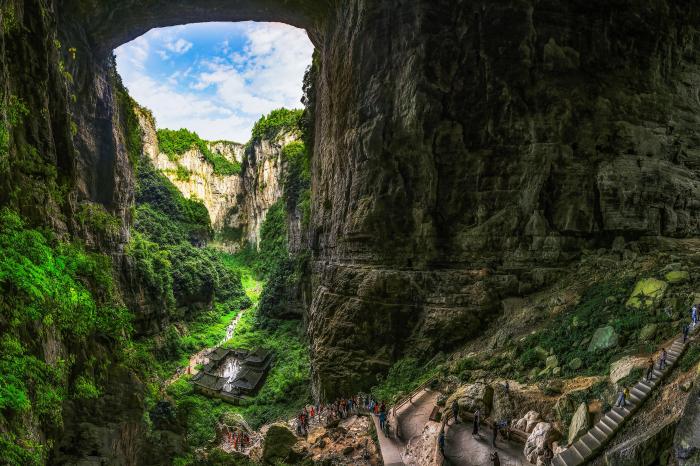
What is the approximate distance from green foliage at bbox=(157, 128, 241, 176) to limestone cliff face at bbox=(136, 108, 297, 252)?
1135 mm

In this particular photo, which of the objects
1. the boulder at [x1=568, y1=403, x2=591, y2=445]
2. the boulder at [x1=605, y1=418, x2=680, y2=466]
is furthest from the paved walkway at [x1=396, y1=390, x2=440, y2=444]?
the boulder at [x1=605, y1=418, x2=680, y2=466]

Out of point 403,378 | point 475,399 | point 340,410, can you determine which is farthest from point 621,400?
point 340,410

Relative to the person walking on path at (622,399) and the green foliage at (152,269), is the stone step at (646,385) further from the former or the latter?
the green foliage at (152,269)

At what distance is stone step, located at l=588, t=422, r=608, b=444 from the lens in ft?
25.4

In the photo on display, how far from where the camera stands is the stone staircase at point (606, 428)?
771 cm

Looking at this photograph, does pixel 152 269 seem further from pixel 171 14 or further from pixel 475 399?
pixel 475 399

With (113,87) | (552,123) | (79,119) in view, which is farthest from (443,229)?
(113,87)

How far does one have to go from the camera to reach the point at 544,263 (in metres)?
17.7

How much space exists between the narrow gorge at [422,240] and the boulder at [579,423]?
4.9 inches

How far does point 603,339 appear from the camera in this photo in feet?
39.3

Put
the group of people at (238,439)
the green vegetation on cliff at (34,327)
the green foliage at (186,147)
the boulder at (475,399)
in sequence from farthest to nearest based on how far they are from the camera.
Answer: the green foliage at (186,147) → the group of people at (238,439) → the boulder at (475,399) → the green vegetation on cliff at (34,327)

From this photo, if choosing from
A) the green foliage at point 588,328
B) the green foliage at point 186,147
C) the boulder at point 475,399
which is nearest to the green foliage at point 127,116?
the boulder at point 475,399

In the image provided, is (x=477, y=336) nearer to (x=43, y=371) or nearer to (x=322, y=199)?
(x=322, y=199)

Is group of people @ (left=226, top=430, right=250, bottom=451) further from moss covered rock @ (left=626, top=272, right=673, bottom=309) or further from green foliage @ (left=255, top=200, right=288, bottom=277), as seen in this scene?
green foliage @ (left=255, top=200, right=288, bottom=277)
